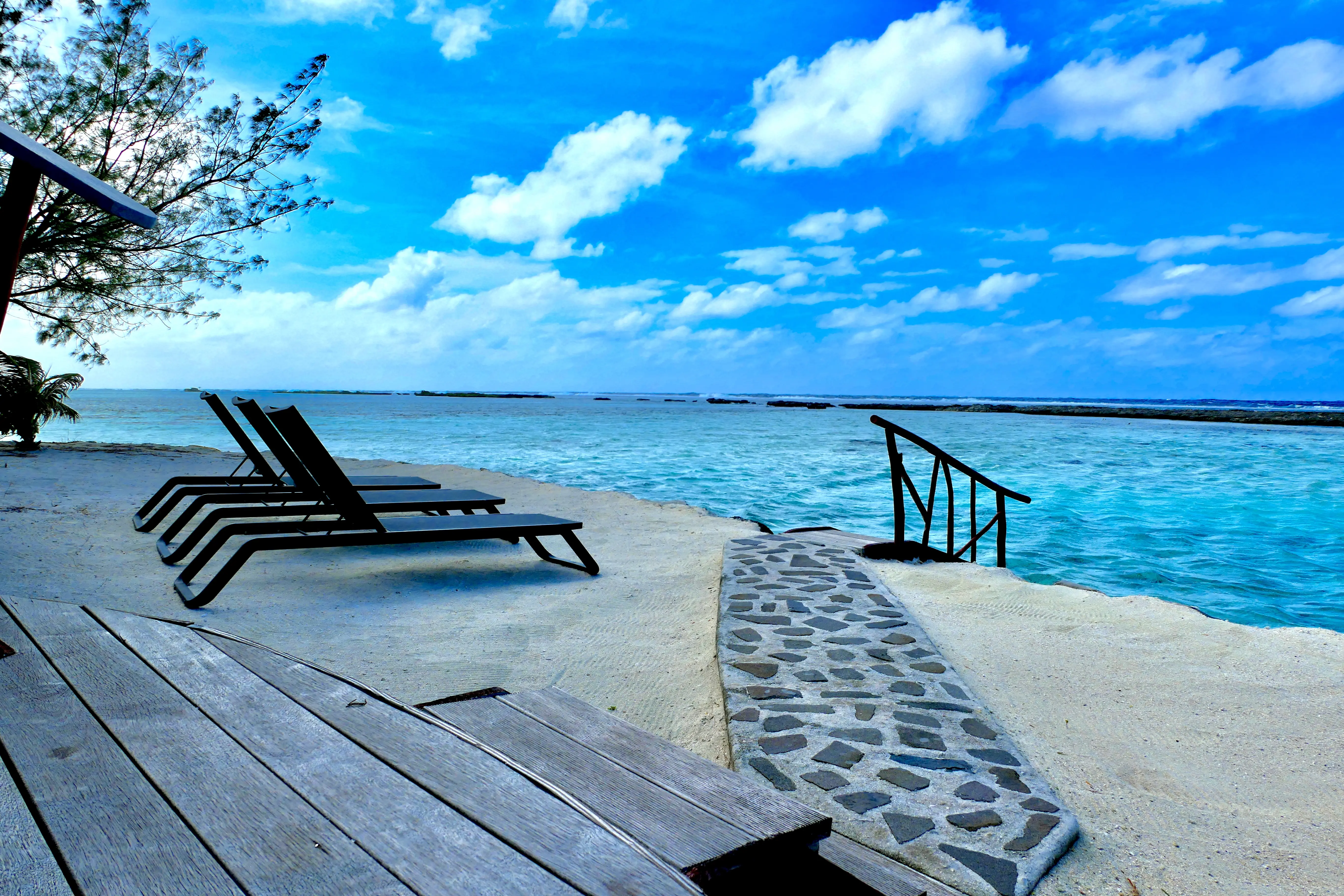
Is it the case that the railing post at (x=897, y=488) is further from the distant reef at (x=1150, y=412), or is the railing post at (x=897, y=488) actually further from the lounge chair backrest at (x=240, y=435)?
the distant reef at (x=1150, y=412)

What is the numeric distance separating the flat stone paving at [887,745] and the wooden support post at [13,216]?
109 inches

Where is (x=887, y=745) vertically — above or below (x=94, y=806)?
below

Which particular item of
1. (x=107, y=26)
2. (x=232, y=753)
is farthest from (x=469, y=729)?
(x=107, y=26)

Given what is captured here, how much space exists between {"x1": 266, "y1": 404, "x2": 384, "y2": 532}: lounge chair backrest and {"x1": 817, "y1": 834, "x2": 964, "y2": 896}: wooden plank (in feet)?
12.7

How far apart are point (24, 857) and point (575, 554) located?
5.04 m

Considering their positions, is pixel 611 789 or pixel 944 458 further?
pixel 944 458

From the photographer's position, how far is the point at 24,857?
1.06m

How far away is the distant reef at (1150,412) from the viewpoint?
5044 cm

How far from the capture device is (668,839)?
134cm

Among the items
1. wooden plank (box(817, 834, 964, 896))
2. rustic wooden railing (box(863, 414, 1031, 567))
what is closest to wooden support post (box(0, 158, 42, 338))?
wooden plank (box(817, 834, 964, 896))

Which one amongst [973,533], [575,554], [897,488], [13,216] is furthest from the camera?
[973,533]

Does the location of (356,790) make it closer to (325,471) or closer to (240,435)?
(325,471)

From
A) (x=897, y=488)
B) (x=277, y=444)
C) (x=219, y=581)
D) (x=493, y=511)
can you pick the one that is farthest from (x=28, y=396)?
(x=897, y=488)

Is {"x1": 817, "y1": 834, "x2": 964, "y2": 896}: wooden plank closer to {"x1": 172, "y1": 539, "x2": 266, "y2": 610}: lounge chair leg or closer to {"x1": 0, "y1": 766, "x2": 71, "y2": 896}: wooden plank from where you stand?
{"x1": 0, "y1": 766, "x2": 71, "y2": 896}: wooden plank
